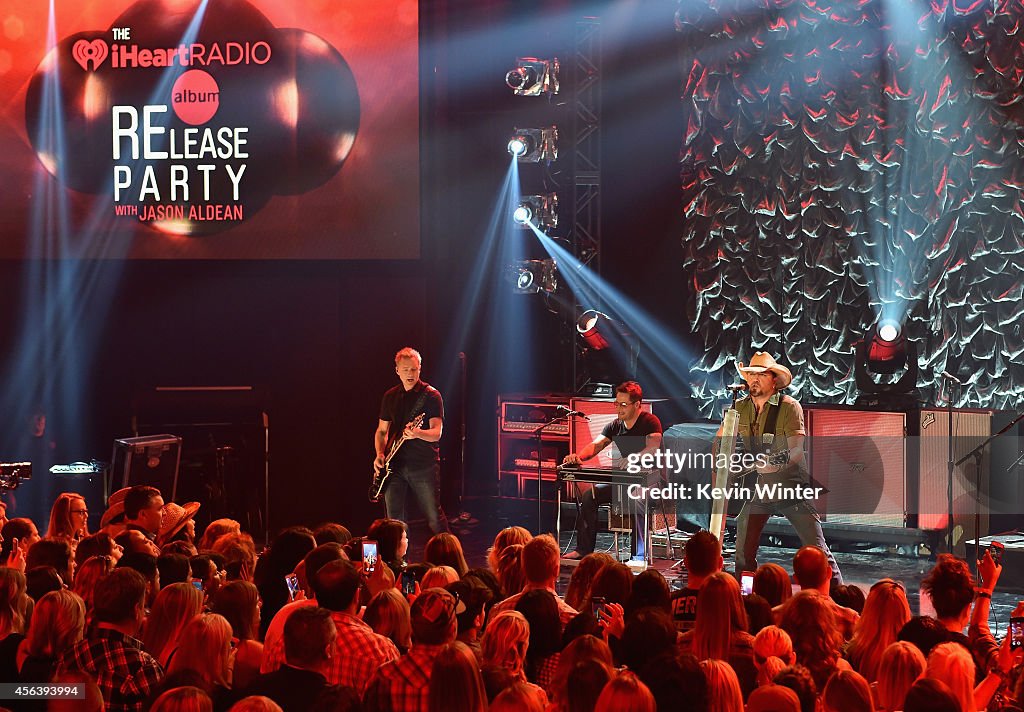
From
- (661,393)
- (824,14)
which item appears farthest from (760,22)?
(661,393)

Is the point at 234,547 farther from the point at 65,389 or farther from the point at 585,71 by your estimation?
the point at 585,71

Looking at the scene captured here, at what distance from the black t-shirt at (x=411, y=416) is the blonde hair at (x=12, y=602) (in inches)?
159

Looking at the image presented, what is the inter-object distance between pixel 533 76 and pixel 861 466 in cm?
421

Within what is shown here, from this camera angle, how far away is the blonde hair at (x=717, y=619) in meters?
3.93

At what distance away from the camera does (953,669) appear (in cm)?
330

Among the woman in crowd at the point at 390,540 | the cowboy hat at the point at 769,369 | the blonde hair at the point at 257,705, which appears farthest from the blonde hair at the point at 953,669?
the cowboy hat at the point at 769,369

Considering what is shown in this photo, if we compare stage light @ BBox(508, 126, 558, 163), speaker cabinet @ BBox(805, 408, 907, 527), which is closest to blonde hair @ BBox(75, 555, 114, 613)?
speaker cabinet @ BBox(805, 408, 907, 527)

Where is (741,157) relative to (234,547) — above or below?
above

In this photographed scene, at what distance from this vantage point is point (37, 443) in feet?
32.2

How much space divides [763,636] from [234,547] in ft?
8.07

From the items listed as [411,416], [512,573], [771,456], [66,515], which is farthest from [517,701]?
[411,416]

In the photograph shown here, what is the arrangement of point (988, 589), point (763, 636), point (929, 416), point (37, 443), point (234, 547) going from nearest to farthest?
point (763, 636) → point (988, 589) → point (234, 547) → point (929, 416) → point (37, 443)

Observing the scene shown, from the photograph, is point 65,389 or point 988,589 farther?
point 65,389

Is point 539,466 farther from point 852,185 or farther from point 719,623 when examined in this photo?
point 719,623
